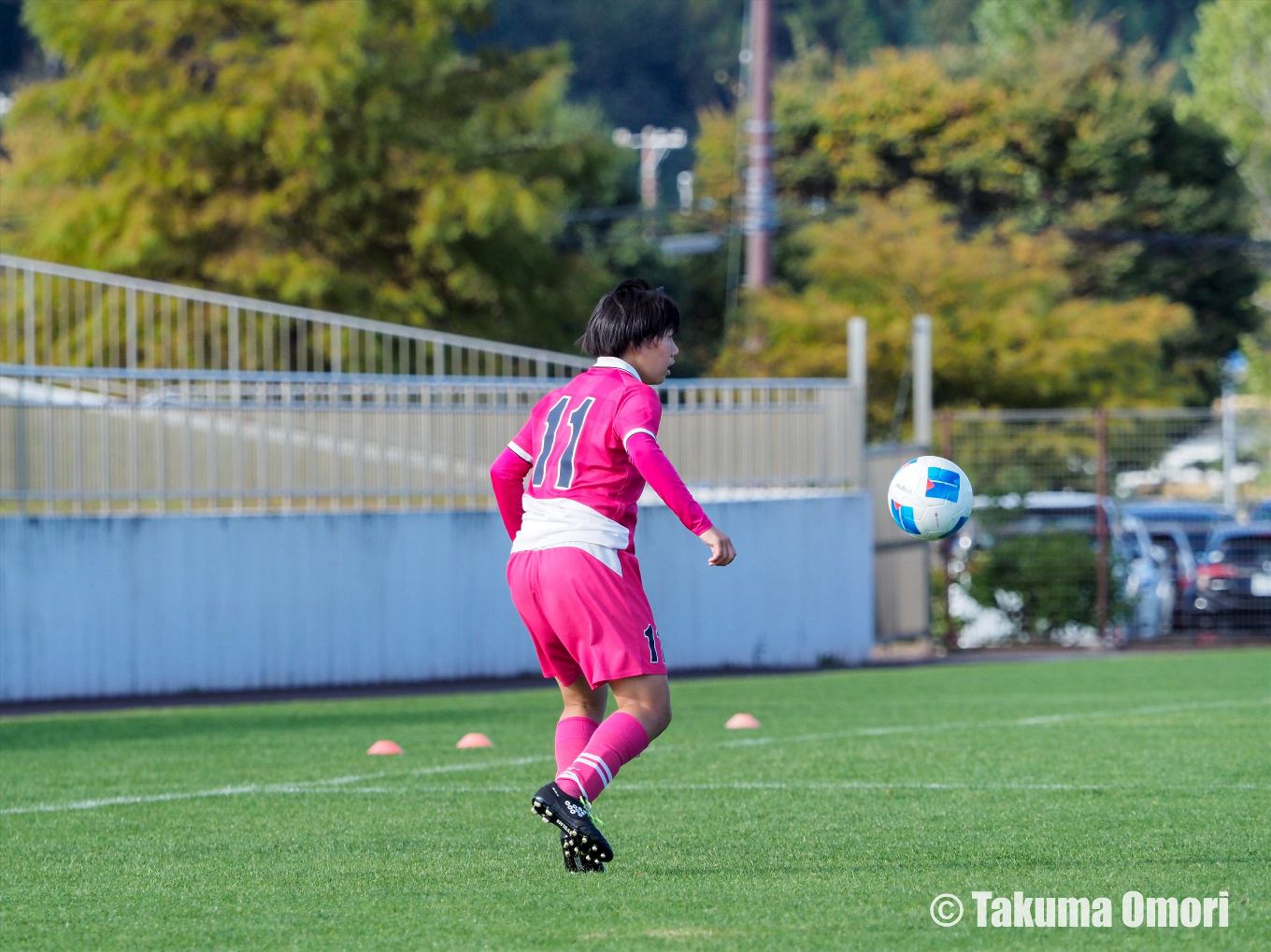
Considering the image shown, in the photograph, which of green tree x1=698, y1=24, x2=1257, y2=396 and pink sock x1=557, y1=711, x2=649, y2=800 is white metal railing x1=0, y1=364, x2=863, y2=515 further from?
green tree x1=698, y1=24, x2=1257, y2=396

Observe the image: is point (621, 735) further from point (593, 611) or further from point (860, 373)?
point (860, 373)

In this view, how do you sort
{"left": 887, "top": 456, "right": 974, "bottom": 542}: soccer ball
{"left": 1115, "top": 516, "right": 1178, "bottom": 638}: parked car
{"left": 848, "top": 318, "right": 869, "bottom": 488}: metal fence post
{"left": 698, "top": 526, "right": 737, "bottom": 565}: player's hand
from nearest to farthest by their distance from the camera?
1. {"left": 698, "top": 526, "right": 737, "bottom": 565}: player's hand
2. {"left": 887, "top": 456, "right": 974, "bottom": 542}: soccer ball
3. {"left": 848, "top": 318, "right": 869, "bottom": 488}: metal fence post
4. {"left": 1115, "top": 516, "right": 1178, "bottom": 638}: parked car

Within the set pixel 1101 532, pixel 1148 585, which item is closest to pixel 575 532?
pixel 1101 532

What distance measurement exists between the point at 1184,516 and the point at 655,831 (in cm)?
1367

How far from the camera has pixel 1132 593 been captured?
18109 mm

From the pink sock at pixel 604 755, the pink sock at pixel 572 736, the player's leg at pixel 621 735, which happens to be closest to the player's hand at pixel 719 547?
the player's leg at pixel 621 735

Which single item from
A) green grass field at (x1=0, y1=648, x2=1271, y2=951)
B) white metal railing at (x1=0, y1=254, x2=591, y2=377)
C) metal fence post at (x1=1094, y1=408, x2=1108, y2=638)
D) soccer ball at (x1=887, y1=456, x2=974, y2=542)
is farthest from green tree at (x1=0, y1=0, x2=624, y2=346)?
soccer ball at (x1=887, y1=456, x2=974, y2=542)

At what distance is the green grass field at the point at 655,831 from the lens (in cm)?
456

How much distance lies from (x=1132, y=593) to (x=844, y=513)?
376 centimetres

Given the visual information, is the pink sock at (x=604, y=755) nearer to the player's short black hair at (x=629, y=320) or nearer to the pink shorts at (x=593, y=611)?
the pink shorts at (x=593, y=611)

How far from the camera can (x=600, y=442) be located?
535 cm

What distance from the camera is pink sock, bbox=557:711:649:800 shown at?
202 inches

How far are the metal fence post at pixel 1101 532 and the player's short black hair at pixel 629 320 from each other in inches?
513

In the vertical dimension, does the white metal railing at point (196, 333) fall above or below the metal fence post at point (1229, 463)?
above
